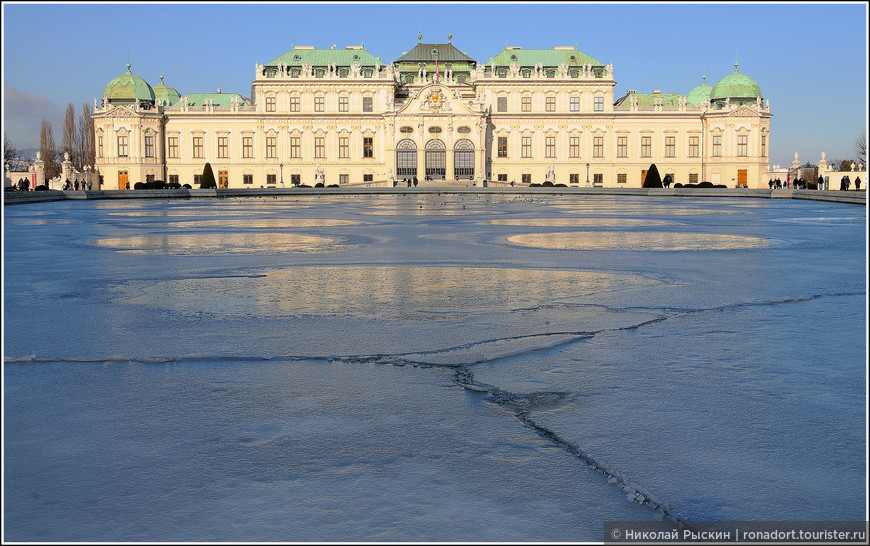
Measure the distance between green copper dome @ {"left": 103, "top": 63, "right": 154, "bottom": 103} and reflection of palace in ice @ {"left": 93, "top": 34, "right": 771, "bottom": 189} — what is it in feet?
0.46

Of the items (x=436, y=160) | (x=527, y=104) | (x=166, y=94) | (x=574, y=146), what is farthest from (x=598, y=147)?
(x=166, y=94)

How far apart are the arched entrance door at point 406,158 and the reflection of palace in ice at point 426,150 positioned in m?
0.12

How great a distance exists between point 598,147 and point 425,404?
81757mm

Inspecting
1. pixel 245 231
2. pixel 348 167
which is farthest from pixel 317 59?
pixel 245 231

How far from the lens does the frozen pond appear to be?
3307 millimetres

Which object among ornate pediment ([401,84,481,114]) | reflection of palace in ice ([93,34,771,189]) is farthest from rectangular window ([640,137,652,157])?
ornate pediment ([401,84,481,114])

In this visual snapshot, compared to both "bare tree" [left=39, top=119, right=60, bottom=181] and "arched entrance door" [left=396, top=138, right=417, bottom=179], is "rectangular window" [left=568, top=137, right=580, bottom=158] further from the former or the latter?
"bare tree" [left=39, top=119, right=60, bottom=181]

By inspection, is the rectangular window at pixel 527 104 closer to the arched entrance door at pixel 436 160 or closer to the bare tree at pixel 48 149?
the arched entrance door at pixel 436 160

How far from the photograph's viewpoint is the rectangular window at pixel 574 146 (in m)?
83.6

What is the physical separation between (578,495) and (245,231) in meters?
17.1

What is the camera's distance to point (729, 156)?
82375 millimetres

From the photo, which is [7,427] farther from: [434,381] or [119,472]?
[434,381]

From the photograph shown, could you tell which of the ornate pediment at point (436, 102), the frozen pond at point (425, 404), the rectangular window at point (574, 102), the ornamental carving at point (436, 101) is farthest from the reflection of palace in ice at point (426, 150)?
the frozen pond at point (425, 404)

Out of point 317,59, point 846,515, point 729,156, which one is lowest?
point 846,515
